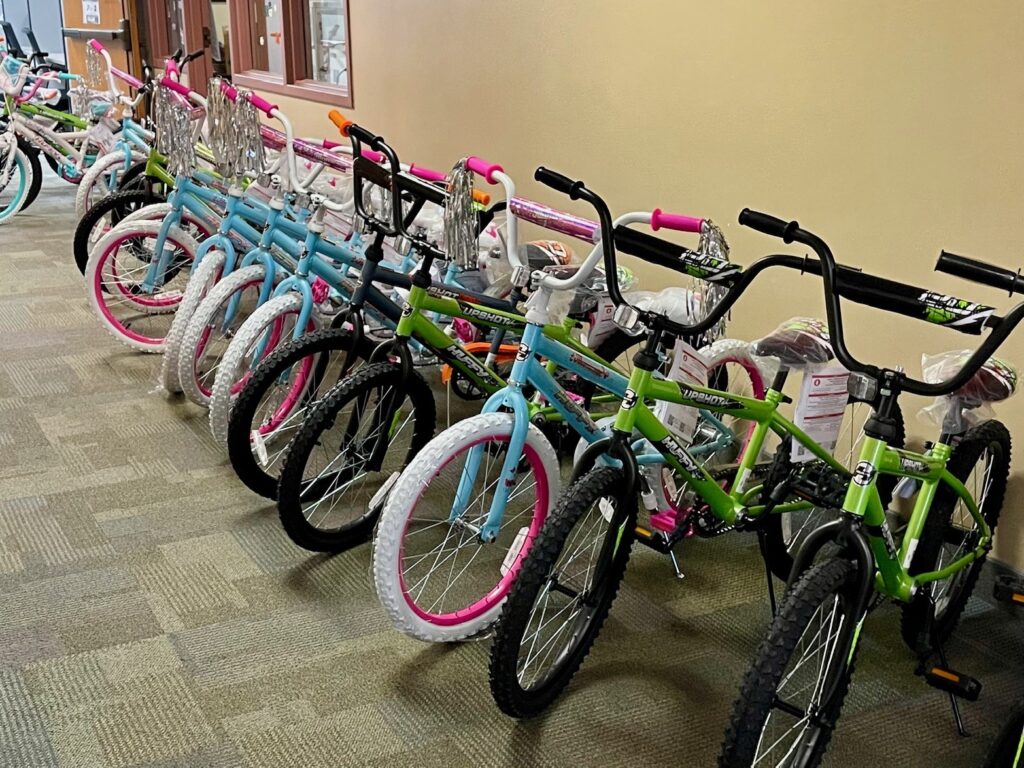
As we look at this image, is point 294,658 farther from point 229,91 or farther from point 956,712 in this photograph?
point 229,91

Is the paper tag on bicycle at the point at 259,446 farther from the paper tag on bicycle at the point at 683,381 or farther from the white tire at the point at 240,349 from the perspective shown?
the paper tag on bicycle at the point at 683,381

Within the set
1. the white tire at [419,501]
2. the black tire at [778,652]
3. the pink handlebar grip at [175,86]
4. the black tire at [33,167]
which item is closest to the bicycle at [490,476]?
the white tire at [419,501]

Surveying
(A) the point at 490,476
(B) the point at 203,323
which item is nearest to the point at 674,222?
(A) the point at 490,476

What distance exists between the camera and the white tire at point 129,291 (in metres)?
3.48

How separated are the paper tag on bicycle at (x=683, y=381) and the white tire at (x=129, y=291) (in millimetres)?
2110

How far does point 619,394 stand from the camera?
7.09ft

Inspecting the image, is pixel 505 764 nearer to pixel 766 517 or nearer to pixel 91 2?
pixel 766 517

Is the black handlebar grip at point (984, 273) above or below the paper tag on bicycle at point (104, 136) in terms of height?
above

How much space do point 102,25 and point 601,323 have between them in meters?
7.14

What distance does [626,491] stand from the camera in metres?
1.73

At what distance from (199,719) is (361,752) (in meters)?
0.32

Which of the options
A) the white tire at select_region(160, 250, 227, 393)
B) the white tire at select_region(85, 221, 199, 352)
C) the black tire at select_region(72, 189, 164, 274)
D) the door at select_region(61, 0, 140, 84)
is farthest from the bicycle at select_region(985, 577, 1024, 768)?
the door at select_region(61, 0, 140, 84)

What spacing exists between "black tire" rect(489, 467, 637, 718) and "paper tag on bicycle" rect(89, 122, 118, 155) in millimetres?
3902

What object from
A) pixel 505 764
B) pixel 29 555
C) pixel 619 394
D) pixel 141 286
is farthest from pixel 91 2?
pixel 505 764
